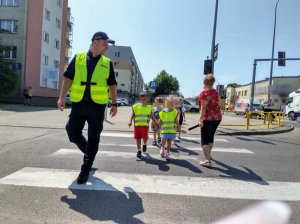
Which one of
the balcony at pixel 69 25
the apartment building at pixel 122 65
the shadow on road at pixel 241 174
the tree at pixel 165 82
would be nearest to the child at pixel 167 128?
the shadow on road at pixel 241 174

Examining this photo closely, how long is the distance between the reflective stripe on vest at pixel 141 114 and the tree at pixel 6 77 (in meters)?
28.1

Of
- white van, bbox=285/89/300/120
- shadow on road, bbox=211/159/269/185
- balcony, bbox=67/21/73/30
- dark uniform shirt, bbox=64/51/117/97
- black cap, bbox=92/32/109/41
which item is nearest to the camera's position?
dark uniform shirt, bbox=64/51/117/97

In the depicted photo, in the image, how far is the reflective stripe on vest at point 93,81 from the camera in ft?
16.4

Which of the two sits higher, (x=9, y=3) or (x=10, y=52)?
(x=9, y=3)

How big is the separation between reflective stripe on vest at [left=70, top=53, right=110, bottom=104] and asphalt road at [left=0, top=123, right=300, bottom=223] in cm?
119

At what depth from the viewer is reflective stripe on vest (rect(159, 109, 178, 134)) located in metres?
7.49

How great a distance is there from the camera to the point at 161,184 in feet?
17.1

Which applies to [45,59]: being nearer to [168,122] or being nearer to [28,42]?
[28,42]

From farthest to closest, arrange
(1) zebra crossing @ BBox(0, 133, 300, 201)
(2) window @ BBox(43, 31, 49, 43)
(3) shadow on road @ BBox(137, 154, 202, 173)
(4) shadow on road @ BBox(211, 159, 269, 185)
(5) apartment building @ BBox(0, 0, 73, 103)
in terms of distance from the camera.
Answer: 1. (2) window @ BBox(43, 31, 49, 43)
2. (5) apartment building @ BBox(0, 0, 73, 103)
3. (3) shadow on road @ BBox(137, 154, 202, 173)
4. (4) shadow on road @ BBox(211, 159, 269, 185)
5. (1) zebra crossing @ BBox(0, 133, 300, 201)

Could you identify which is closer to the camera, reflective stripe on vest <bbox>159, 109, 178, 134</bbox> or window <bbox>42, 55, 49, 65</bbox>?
reflective stripe on vest <bbox>159, 109, 178, 134</bbox>

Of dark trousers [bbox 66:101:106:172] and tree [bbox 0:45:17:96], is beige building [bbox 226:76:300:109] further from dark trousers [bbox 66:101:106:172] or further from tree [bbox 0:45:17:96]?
dark trousers [bbox 66:101:106:172]

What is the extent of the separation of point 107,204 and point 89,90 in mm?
1583

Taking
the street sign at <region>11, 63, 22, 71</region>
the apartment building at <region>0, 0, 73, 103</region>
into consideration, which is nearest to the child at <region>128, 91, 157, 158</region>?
the apartment building at <region>0, 0, 73, 103</region>

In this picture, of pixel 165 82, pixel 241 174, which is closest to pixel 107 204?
pixel 241 174
